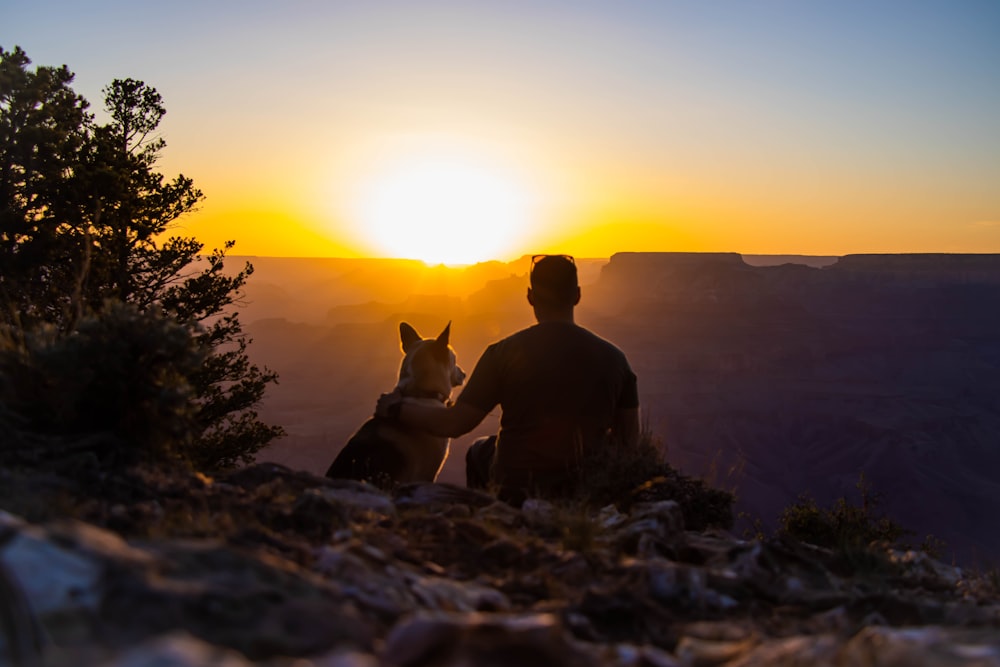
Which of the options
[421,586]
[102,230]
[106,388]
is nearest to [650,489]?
[421,586]

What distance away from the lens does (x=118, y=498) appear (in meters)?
3.45

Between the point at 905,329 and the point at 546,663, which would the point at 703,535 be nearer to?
the point at 546,663

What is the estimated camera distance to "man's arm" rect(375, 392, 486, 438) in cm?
575

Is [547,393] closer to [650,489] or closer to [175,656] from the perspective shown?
[650,489]

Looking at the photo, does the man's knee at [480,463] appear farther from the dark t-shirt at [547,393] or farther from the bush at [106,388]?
the bush at [106,388]

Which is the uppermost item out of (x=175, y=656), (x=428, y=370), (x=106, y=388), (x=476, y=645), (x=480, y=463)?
(x=106, y=388)

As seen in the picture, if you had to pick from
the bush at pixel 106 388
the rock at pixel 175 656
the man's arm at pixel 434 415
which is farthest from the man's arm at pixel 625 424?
the rock at pixel 175 656

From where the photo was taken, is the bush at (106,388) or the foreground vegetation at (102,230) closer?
the bush at (106,388)

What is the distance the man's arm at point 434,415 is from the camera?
5.75m

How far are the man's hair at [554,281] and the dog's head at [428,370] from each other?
0.86 m

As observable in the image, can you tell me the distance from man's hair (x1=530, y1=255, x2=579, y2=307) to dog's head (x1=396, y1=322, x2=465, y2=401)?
864mm

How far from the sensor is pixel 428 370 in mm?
6465

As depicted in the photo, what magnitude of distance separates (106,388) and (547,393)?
2.69m

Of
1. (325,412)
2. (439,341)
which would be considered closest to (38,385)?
(439,341)
